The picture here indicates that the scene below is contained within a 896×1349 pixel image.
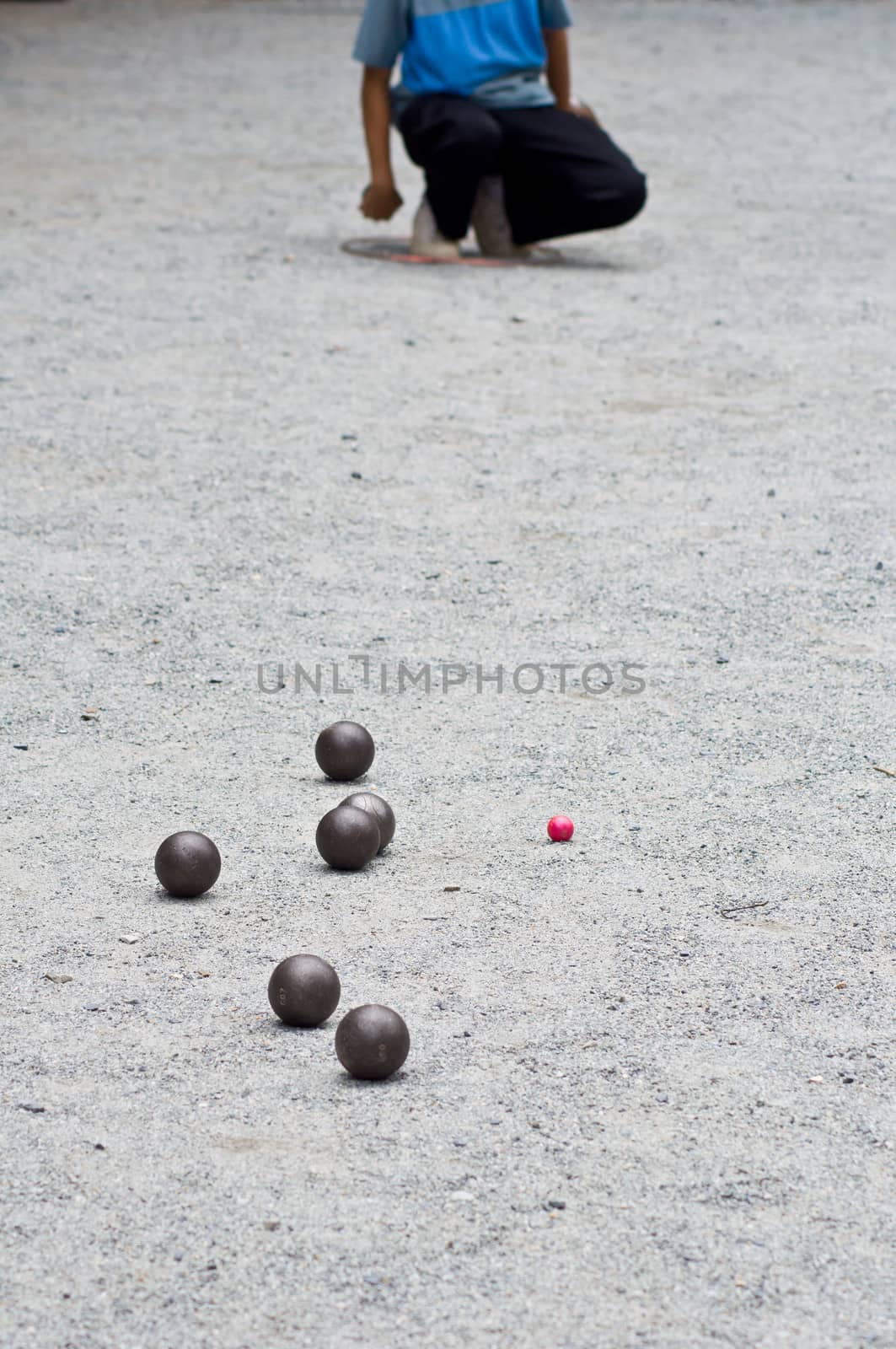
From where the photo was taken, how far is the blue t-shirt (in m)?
8.22

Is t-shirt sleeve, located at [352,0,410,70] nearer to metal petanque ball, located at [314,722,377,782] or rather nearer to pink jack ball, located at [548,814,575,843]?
metal petanque ball, located at [314,722,377,782]

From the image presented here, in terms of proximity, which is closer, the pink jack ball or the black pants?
the pink jack ball

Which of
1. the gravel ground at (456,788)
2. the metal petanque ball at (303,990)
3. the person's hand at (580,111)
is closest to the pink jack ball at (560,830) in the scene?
the gravel ground at (456,788)

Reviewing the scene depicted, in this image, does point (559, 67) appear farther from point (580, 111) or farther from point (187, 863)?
point (187, 863)

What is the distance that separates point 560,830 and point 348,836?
48 cm

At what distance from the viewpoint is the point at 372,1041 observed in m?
2.69

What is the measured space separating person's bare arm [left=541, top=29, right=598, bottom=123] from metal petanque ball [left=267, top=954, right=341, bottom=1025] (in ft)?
21.6

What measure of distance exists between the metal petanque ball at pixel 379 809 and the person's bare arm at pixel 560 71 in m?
5.89

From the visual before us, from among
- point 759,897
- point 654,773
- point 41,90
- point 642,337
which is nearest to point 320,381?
point 642,337

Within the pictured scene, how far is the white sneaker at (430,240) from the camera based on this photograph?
8.88 metres

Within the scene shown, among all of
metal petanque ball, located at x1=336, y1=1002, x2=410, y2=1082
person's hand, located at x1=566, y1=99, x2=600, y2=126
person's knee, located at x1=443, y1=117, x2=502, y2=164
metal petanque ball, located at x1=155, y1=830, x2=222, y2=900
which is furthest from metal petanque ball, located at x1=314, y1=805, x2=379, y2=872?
person's hand, located at x1=566, y1=99, x2=600, y2=126

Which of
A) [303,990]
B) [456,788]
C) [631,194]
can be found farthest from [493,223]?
[303,990]

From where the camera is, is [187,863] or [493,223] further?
[493,223]

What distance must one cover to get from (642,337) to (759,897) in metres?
4.60
